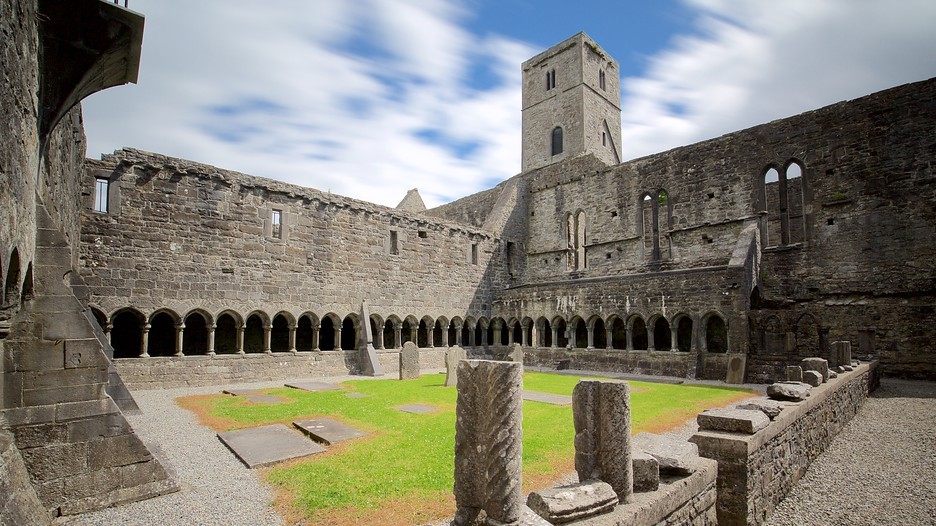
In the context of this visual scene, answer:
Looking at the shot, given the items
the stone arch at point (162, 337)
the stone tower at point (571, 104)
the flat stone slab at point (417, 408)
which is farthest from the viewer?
the stone tower at point (571, 104)

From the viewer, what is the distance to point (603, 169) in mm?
23281

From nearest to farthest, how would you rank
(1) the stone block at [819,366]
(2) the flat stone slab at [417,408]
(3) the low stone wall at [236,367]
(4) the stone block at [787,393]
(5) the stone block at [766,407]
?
(5) the stone block at [766,407] < (4) the stone block at [787,393] < (1) the stone block at [819,366] < (2) the flat stone slab at [417,408] < (3) the low stone wall at [236,367]

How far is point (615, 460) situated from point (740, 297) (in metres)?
13.0

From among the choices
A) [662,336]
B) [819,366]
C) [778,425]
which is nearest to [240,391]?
[778,425]

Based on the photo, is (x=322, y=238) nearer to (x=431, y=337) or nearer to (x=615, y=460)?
(x=431, y=337)

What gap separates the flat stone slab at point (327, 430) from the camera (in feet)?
24.0

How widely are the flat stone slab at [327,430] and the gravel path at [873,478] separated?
5624 millimetres

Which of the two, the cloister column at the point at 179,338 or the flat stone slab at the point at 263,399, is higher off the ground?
the cloister column at the point at 179,338

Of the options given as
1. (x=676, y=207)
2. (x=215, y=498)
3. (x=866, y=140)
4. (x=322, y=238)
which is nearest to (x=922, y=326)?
(x=866, y=140)

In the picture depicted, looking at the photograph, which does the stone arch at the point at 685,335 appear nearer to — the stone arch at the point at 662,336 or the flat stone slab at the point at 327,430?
the stone arch at the point at 662,336

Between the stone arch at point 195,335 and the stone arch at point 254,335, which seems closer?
the stone arch at point 195,335

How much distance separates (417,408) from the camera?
9.96 meters

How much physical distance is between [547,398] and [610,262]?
12.8 m

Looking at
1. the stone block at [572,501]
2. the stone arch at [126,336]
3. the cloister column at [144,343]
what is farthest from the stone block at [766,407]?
the stone arch at [126,336]
